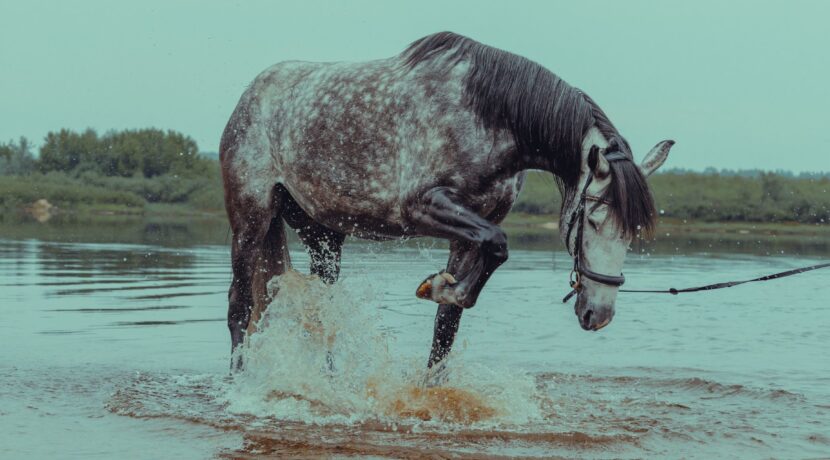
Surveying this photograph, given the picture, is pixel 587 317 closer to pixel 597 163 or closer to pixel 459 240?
pixel 597 163

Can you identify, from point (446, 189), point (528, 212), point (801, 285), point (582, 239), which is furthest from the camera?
point (528, 212)

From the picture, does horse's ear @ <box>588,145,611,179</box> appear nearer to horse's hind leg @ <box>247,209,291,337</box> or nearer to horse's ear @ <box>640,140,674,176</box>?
horse's ear @ <box>640,140,674,176</box>

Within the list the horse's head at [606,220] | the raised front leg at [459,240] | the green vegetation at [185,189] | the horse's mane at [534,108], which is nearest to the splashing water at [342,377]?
the raised front leg at [459,240]

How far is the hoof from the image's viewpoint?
6.04 meters

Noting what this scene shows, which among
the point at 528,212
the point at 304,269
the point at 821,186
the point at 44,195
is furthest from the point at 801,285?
the point at 44,195

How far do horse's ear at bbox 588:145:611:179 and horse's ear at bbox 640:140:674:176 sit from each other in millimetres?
211

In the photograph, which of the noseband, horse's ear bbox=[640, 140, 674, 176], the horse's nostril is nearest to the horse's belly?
the noseband

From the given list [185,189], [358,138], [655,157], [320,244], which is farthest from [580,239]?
[185,189]

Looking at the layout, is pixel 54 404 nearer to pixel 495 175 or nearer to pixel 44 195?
pixel 495 175

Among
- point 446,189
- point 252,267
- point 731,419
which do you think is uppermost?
point 446,189

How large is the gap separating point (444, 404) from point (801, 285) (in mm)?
11871

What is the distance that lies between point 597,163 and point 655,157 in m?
0.36

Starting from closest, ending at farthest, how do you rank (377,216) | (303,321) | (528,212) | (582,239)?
(582,239)
(377,216)
(303,321)
(528,212)

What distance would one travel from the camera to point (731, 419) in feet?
20.8
